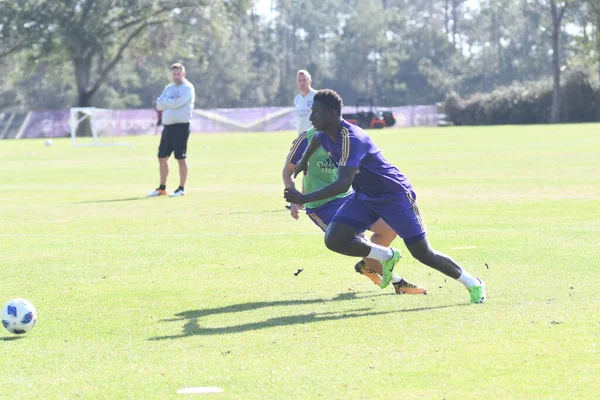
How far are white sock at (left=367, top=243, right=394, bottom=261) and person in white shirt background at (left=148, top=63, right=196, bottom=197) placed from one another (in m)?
11.5

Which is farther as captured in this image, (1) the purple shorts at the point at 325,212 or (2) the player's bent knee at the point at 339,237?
(1) the purple shorts at the point at 325,212

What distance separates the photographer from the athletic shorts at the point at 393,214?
8633 millimetres

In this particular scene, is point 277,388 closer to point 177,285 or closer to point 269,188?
point 177,285

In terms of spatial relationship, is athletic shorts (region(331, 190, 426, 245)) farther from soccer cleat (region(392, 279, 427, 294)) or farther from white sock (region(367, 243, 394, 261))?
soccer cleat (region(392, 279, 427, 294))

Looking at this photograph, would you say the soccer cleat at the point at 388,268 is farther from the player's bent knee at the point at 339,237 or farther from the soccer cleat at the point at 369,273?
the soccer cleat at the point at 369,273

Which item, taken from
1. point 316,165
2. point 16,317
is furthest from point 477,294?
point 16,317

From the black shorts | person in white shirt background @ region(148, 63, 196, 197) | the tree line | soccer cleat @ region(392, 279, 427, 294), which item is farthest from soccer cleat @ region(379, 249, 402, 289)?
the tree line

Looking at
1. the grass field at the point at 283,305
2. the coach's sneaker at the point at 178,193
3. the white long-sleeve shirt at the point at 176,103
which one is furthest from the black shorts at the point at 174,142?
the grass field at the point at 283,305

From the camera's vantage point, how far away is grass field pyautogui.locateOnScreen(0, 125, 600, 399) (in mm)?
6211

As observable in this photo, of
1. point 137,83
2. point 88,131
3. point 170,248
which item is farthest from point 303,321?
point 137,83

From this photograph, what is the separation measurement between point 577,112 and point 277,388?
245ft

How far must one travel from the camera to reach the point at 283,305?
8.87 metres

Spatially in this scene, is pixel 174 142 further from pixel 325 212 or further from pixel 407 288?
pixel 407 288

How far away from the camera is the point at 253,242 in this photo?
1297 cm
